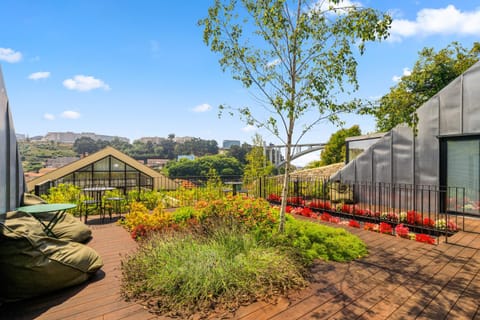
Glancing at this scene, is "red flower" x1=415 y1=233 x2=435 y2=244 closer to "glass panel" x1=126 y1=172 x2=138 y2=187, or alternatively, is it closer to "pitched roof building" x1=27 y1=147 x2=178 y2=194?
"pitched roof building" x1=27 y1=147 x2=178 y2=194

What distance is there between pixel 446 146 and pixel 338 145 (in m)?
13.8

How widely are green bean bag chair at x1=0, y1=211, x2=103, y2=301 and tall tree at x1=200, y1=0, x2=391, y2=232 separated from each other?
291cm

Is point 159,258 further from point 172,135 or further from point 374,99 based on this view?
point 172,135

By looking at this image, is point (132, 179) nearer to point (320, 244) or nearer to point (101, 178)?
point (101, 178)

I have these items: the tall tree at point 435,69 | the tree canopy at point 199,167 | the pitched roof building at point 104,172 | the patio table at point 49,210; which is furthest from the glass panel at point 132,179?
the tree canopy at point 199,167

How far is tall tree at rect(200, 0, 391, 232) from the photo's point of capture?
3732 mm

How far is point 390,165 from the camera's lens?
24.8ft

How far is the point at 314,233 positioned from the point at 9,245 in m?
3.95

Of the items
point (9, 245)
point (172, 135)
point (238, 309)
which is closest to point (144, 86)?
point (9, 245)

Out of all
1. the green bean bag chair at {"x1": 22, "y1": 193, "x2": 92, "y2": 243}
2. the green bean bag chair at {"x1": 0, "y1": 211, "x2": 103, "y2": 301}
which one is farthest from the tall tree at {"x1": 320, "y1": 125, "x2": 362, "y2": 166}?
the green bean bag chair at {"x1": 0, "y1": 211, "x2": 103, "y2": 301}

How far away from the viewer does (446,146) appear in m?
6.47

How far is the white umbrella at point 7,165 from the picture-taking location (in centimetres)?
355

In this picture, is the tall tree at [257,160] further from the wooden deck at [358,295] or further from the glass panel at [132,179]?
the wooden deck at [358,295]

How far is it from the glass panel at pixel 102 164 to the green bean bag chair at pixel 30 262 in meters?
14.6
